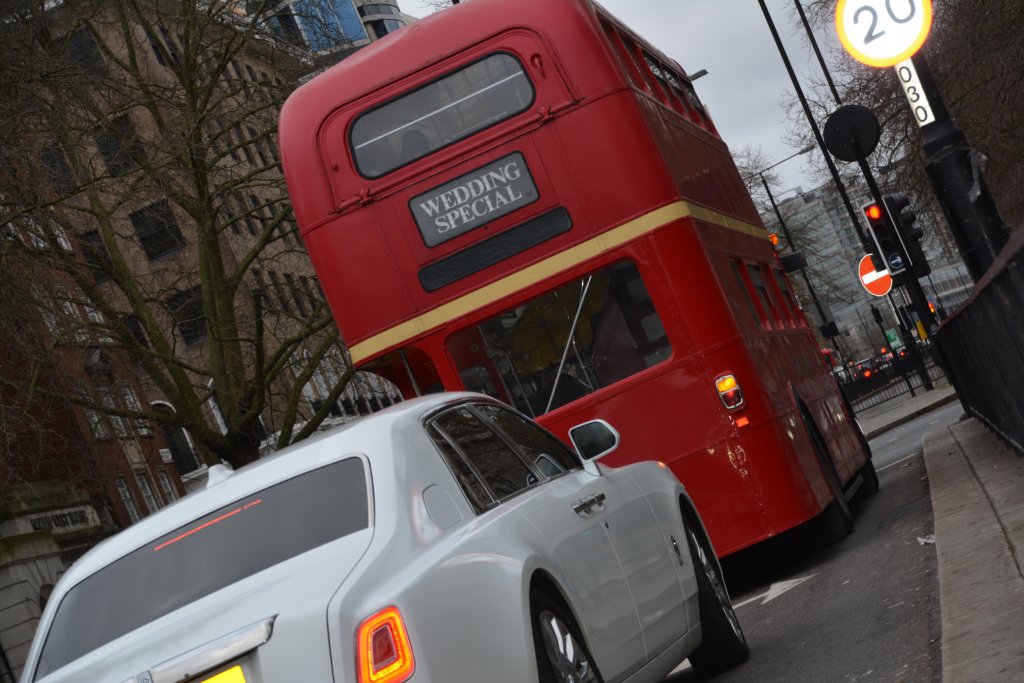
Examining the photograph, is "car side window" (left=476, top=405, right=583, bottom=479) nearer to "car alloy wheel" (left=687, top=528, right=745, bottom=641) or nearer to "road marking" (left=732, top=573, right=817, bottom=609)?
"car alloy wheel" (left=687, top=528, right=745, bottom=641)

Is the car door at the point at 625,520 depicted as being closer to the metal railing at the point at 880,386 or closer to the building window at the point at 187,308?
the building window at the point at 187,308

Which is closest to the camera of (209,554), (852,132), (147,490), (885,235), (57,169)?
(209,554)

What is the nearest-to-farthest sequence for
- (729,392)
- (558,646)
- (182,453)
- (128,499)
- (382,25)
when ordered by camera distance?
(558,646) → (729,392) → (128,499) → (182,453) → (382,25)

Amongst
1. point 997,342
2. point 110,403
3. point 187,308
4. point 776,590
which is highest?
point 187,308

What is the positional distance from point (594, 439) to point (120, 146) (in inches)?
763

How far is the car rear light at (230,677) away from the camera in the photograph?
4.73 meters

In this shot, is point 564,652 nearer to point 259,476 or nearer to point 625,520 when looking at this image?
point 259,476

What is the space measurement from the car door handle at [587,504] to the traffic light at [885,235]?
36.3 ft

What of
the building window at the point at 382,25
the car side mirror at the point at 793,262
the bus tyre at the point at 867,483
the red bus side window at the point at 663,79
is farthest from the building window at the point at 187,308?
the building window at the point at 382,25

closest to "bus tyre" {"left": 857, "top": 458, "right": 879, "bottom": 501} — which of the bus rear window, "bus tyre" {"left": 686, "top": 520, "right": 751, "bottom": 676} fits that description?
the bus rear window

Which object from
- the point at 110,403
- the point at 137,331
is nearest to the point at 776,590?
the point at 110,403

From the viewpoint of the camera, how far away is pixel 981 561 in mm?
8023

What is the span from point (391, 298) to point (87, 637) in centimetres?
669

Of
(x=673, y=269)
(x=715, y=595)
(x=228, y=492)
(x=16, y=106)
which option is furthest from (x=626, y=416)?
(x=16, y=106)
